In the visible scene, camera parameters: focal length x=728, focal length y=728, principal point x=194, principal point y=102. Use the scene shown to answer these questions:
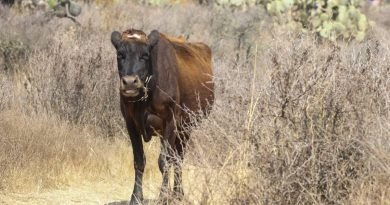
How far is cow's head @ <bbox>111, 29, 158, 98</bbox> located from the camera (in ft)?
20.3

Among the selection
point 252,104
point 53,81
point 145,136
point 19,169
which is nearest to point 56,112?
point 53,81

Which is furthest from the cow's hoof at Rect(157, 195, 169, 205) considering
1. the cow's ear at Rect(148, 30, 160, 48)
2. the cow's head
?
the cow's ear at Rect(148, 30, 160, 48)

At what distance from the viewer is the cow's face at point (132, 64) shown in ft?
20.3

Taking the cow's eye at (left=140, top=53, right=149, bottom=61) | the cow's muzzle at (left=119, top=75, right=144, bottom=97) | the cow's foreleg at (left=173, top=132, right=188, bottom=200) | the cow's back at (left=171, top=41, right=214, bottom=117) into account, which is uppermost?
the cow's eye at (left=140, top=53, right=149, bottom=61)

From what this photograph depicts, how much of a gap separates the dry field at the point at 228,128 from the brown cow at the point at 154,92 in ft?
0.83

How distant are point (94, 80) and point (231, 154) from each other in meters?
5.00

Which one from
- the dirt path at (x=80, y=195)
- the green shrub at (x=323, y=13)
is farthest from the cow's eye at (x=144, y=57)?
the green shrub at (x=323, y=13)

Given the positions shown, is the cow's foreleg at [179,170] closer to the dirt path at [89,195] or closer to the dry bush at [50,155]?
the dirt path at [89,195]

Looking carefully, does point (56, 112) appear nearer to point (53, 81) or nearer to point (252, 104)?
point (53, 81)

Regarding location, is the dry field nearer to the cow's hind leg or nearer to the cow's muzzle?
the cow's hind leg

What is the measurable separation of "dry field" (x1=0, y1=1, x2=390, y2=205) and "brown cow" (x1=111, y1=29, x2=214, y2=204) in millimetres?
254

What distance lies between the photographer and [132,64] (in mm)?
6320

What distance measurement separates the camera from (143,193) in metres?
7.54

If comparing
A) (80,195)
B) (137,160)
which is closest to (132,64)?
(137,160)
